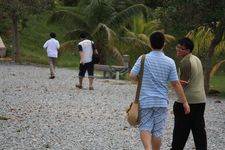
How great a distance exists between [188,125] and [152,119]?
38.3 inches

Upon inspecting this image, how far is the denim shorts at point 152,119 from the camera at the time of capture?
6.78 metres

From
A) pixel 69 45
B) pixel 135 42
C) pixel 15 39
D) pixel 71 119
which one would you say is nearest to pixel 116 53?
pixel 135 42

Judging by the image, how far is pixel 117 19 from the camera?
104ft

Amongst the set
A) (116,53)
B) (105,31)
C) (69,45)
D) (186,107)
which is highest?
(105,31)

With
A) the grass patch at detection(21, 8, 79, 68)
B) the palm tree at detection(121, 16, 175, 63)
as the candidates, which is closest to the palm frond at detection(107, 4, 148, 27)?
the palm tree at detection(121, 16, 175, 63)

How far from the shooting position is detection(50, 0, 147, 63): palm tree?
3075 cm

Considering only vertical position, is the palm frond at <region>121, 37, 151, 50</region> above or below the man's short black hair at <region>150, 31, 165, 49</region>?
below

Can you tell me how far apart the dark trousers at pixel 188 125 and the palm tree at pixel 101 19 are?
22.6 meters

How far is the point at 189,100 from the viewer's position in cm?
755

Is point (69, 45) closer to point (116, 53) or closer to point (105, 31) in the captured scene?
point (105, 31)

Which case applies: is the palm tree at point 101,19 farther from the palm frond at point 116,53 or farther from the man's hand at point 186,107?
the man's hand at point 186,107

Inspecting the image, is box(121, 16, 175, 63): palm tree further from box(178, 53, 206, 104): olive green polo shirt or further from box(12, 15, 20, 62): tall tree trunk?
box(178, 53, 206, 104): olive green polo shirt

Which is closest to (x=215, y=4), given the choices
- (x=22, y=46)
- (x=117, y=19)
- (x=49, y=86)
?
(x=49, y=86)

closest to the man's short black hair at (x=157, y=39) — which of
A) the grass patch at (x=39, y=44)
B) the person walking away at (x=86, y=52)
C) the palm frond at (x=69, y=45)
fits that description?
the person walking away at (x=86, y=52)
